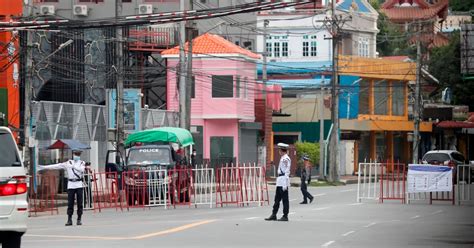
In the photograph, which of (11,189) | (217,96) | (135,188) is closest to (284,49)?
(217,96)

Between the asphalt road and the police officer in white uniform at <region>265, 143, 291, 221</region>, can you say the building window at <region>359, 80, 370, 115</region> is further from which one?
the police officer in white uniform at <region>265, 143, 291, 221</region>

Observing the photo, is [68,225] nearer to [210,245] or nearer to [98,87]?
[210,245]

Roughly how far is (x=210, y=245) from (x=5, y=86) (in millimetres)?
27578

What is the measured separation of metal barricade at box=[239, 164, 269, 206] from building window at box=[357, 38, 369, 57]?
163ft

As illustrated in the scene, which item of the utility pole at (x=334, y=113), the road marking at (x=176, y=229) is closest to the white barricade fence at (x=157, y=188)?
the road marking at (x=176, y=229)

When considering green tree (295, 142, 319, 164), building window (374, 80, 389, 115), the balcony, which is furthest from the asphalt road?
building window (374, 80, 389, 115)

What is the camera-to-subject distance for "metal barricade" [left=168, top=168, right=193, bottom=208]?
3709 centimetres

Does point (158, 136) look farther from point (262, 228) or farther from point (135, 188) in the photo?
point (262, 228)

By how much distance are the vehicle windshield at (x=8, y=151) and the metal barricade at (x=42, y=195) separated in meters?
18.0

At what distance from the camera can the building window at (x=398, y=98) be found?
84812 millimetres

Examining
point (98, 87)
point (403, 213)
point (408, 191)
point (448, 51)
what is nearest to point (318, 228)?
point (403, 213)

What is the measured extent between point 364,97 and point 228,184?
44.5 m

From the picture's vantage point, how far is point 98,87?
66.4m

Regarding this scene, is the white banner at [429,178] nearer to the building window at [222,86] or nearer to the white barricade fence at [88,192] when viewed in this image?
the white barricade fence at [88,192]
